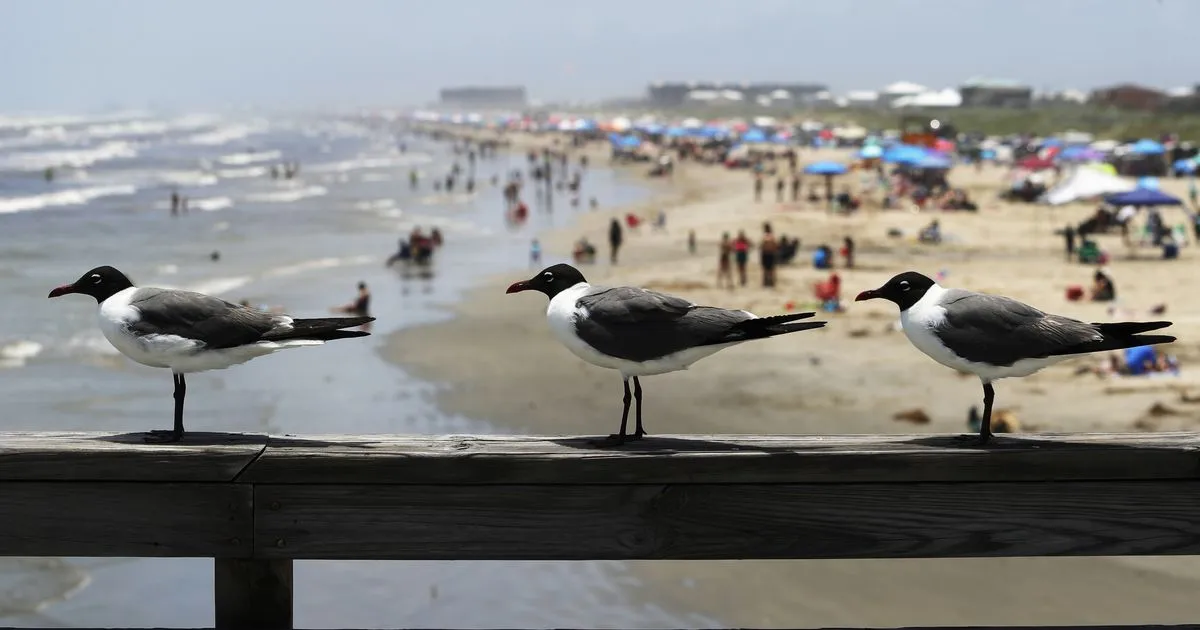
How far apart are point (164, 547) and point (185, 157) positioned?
113 metres

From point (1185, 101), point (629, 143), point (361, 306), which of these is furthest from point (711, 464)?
point (1185, 101)

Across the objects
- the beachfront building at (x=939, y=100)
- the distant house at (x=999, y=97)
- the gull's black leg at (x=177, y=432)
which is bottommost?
the gull's black leg at (x=177, y=432)

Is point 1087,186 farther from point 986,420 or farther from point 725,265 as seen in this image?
point 986,420

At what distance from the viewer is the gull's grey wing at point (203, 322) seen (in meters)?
3.43

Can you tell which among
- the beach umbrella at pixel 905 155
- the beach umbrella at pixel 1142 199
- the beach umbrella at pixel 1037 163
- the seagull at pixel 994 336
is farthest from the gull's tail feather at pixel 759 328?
the beach umbrella at pixel 1037 163

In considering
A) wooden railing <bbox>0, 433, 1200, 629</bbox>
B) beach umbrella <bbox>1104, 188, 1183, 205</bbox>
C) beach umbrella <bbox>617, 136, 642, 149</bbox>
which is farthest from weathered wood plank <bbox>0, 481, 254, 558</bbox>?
beach umbrella <bbox>617, 136, 642, 149</bbox>

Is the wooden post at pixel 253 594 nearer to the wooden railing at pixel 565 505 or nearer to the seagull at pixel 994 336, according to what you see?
the wooden railing at pixel 565 505

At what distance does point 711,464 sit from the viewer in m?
2.54

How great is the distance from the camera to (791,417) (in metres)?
17.8

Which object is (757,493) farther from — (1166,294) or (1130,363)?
(1166,294)

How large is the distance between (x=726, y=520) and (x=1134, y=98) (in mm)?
141364

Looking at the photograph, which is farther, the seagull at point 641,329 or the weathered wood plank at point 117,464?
the seagull at point 641,329

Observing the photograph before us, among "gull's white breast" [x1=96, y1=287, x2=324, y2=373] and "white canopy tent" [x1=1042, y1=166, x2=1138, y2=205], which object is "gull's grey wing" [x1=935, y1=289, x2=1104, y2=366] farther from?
"white canopy tent" [x1=1042, y1=166, x2=1138, y2=205]

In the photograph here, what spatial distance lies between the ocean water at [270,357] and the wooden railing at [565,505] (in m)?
6.53
